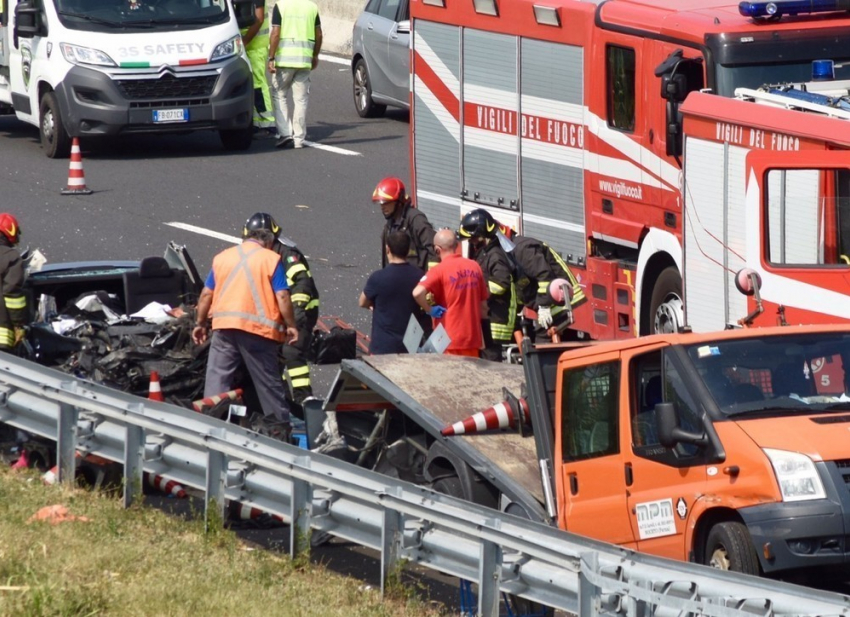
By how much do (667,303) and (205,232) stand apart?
596cm

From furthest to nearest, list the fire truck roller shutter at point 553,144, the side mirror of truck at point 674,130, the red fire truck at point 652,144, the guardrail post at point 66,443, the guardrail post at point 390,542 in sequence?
1. the fire truck roller shutter at point 553,144
2. the side mirror of truck at point 674,130
3. the red fire truck at point 652,144
4. the guardrail post at point 66,443
5. the guardrail post at point 390,542

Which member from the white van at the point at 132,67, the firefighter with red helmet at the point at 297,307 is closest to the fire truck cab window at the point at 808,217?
the firefighter with red helmet at the point at 297,307

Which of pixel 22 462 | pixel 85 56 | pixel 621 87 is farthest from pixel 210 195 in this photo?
pixel 22 462

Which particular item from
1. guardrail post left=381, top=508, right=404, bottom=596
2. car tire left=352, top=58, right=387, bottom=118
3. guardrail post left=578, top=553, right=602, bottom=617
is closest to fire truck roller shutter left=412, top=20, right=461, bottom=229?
car tire left=352, top=58, right=387, bottom=118

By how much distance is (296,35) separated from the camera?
2114 centimetres

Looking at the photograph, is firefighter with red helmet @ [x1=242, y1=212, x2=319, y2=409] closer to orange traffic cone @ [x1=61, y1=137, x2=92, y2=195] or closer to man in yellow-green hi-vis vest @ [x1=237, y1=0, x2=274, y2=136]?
orange traffic cone @ [x1=61, y1=137, x2=92, y2=195]

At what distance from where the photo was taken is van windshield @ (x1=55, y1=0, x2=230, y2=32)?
786 inches

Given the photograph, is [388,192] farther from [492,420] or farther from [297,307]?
[492,420]

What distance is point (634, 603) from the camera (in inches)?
278

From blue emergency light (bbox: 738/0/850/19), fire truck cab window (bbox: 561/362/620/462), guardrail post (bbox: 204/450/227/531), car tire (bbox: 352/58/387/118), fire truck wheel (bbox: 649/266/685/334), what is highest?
blue emergency light (bbox: 738/0/850/19)

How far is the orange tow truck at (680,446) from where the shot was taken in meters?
7.52

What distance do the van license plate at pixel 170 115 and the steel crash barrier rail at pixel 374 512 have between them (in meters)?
9.75

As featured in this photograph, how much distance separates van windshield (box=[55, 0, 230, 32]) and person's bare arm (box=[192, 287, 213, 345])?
9.02 metres

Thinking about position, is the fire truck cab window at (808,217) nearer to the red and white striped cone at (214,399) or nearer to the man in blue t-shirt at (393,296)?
the man in blue t-shirt at (393,296)
